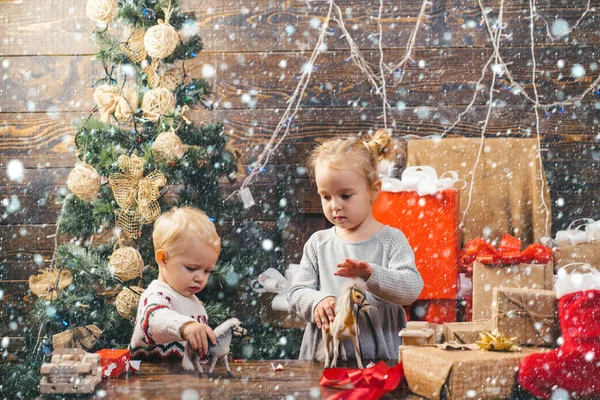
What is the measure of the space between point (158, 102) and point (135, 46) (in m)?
0.27

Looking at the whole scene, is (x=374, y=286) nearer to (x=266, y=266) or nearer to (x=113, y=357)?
(x=113, y=357)

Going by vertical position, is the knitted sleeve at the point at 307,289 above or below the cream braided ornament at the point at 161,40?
below

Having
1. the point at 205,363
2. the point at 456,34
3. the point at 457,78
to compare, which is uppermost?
the point at 456,34

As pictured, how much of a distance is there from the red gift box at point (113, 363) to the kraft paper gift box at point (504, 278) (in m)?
1.33

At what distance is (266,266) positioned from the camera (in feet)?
11.3

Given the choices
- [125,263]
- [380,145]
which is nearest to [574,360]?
[380,145]

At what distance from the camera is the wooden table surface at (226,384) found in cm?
130

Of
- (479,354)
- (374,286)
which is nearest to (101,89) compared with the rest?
(374,286)

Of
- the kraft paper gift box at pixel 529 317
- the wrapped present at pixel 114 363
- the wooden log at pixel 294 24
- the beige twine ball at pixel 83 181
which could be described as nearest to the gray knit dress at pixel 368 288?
the kraft paper gift box at pixel 529 317

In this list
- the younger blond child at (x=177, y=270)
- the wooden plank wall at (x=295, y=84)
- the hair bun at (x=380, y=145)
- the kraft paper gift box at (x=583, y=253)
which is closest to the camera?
the younger blond child at (x=177, y=270)

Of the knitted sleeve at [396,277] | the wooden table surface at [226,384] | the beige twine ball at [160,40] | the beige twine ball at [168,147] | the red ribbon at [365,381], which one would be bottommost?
the wooden table surface at [226,384]

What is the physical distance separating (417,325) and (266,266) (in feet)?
6.53

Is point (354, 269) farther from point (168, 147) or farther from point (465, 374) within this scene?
point (168, 147)

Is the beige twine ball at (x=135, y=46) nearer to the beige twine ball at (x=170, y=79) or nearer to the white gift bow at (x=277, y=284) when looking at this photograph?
the beige twine ball at (x=170, y=79)
